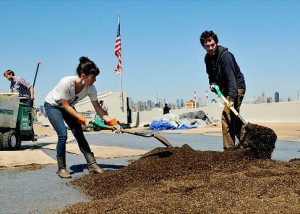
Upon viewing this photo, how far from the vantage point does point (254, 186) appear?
3.21m

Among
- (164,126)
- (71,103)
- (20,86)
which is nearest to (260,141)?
(71,103)

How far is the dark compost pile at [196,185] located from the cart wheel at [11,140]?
14.5 feet

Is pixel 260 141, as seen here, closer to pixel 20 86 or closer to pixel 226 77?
pixel 226 77

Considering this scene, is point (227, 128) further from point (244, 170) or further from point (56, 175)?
point (56, 175)

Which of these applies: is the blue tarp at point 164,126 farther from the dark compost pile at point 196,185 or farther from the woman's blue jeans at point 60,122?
the woman's blue jeans at point 60,122

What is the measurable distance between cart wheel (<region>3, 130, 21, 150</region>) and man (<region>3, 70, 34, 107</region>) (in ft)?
3.17

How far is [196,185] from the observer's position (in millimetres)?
3445

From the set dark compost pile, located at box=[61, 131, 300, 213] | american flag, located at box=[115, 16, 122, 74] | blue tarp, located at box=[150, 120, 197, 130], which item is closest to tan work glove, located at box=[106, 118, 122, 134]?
dark compost pile, located at box=[61, 131, 300, 213]

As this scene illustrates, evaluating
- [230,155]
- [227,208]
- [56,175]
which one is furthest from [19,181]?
[227,208]

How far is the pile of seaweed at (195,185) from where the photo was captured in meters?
2.75

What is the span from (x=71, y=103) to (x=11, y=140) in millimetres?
4182

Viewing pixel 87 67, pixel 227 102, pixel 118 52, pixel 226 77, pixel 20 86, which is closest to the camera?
pixel 87 67

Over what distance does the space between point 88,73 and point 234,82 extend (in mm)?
1966

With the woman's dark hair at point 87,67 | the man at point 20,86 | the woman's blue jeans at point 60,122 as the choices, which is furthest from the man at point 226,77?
the man at point 20,86
